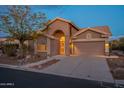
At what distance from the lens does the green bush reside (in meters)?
12.2

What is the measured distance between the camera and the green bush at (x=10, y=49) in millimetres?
12196

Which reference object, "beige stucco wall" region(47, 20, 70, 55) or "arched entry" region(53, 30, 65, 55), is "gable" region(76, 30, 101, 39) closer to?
"beige stucco wall" region(47, 20, 70, 55)

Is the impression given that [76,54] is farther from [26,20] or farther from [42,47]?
[26,20]

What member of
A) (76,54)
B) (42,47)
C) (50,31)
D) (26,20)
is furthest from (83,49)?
(26,20)

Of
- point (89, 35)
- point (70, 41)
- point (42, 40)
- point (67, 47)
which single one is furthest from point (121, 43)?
point (42, 40)

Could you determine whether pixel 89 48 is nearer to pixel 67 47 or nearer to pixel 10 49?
pixel 67 47

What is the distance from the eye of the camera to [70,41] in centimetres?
1178

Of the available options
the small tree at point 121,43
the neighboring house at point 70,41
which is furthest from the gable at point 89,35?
the small tree at point 121,43

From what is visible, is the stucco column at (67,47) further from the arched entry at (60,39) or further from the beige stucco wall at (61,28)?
the arched entry at (60,39)

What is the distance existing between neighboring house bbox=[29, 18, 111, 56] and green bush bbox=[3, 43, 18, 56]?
73.1 inches

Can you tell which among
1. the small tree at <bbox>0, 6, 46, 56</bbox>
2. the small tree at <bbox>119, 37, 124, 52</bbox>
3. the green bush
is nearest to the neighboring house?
the small tree at <bbox>0, 6, 46, 56</bbox>

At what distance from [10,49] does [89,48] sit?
673 centimetres

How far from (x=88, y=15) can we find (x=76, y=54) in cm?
475
